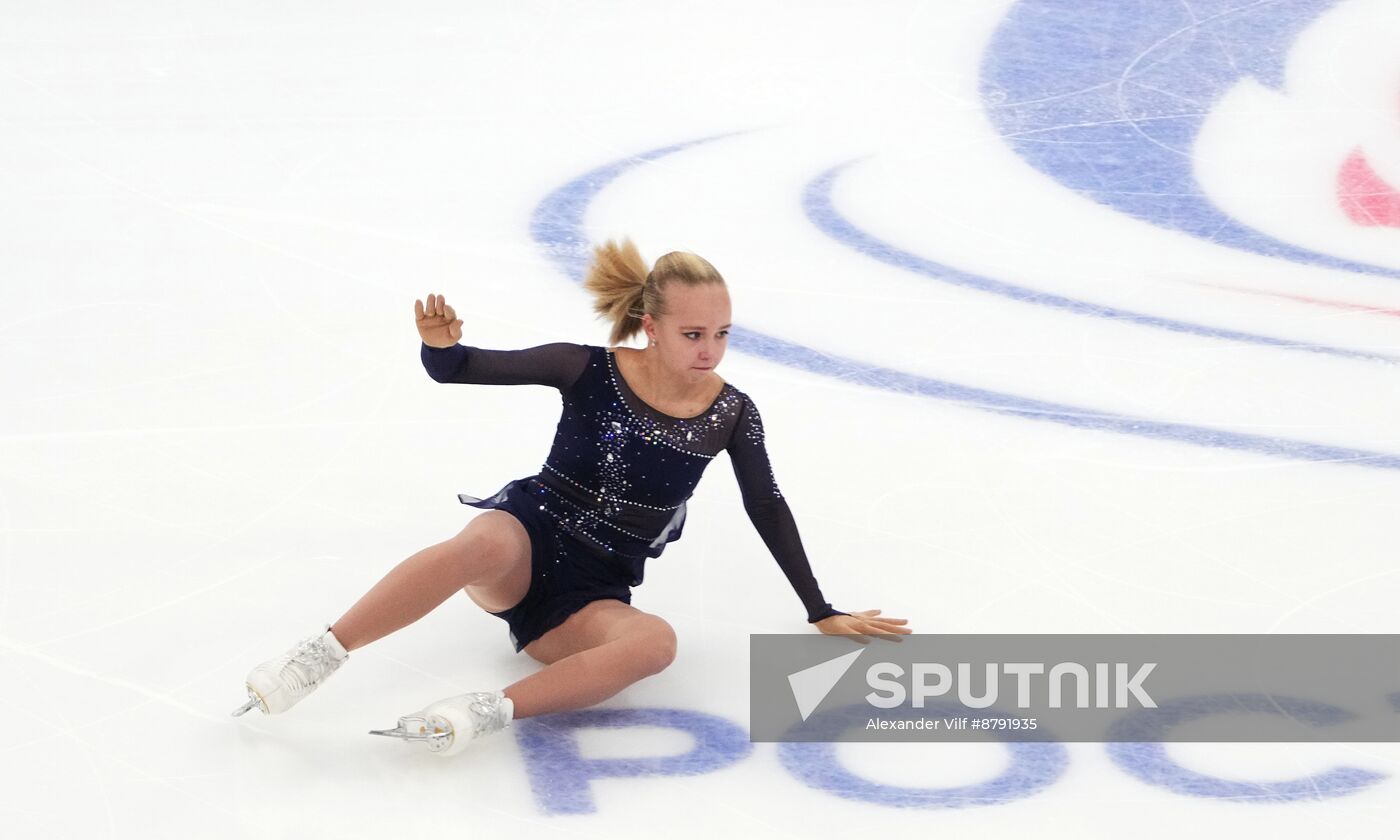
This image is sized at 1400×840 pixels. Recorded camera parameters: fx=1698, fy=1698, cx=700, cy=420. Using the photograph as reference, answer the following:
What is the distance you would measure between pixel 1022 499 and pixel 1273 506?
540 mm

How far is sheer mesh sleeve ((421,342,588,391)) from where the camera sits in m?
2.80

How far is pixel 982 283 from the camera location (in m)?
4.86

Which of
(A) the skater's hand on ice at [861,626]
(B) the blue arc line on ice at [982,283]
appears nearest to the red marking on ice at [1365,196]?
(B) the blue arc line on ice at [982,283]

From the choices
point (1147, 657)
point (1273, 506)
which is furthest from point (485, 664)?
point (1273, 506)

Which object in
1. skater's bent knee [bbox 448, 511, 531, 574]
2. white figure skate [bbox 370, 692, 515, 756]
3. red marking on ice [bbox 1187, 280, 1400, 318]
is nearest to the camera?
white figure skate [bbox 370, 692, 515, 756]

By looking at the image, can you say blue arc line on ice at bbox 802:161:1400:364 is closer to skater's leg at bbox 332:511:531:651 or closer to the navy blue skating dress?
the navy blue skating dress

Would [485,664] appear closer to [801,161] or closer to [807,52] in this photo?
[801,161]

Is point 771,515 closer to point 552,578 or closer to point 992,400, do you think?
point 552,578

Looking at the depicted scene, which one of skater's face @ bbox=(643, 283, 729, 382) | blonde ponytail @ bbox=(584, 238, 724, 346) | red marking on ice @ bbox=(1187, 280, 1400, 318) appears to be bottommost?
skater's face @ bbox=(643, 283, 729, 382)

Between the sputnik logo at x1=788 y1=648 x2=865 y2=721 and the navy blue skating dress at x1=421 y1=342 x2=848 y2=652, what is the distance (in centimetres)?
10

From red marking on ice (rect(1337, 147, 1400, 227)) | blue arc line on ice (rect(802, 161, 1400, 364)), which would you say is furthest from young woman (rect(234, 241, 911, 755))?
red marking on ice (rect(1337, 147, 1400, 227))

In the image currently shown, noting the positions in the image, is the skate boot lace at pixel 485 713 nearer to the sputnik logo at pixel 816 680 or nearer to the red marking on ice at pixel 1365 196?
the sputnik logo at pixel 816 680

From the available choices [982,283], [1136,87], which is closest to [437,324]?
[982,283]

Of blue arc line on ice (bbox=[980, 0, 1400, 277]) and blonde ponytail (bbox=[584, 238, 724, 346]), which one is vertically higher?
blue arc line on ice (bbox=[980, 0, 1400, 277])
